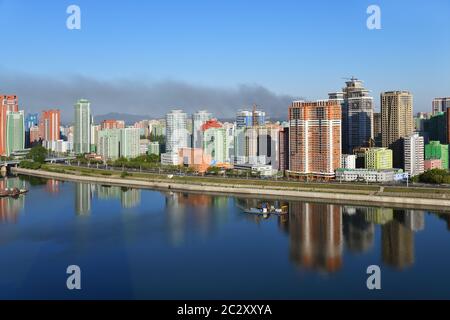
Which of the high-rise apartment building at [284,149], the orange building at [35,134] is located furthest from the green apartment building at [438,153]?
the orange building at [35,134]

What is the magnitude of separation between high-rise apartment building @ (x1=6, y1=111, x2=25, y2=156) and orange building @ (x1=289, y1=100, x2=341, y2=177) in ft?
40.4

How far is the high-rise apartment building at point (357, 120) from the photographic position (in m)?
15.3

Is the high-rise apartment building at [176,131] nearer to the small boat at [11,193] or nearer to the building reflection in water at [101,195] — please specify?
the building reflection in water at [101,195]

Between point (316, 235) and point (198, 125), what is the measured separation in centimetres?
1155

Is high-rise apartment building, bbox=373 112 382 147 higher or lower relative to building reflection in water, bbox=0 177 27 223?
higher

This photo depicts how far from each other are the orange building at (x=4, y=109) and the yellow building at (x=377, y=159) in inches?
553

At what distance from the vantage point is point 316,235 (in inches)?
276

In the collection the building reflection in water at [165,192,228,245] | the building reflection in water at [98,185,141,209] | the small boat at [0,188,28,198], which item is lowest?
the building reflection in water at [165,192,228,245]

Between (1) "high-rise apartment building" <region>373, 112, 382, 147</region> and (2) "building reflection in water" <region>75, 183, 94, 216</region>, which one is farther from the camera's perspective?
(1) "high-rise apartment building" <region>373, 112, 382, 147</region>

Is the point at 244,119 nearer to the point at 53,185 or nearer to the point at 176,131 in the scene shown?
the point at 176,131

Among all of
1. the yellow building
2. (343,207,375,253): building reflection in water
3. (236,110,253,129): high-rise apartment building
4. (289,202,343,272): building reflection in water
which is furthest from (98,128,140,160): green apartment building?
(343,207,375,253): building reflection in water

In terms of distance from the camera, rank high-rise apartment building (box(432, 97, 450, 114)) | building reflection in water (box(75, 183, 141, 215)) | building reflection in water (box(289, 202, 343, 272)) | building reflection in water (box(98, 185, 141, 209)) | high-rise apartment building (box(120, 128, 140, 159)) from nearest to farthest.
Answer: building reflection in water (box(289, 202, 343, 272)), building reflection in water (box(75, 183, 141, 215)), building reflection in water (box(98, 185, 141, 209)), high-rise apartment building (box(120, 128, 140, 159)), high-rise apartment building (box(432, 97, 450, 114))

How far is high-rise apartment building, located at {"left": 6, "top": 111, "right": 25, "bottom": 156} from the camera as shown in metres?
20.3

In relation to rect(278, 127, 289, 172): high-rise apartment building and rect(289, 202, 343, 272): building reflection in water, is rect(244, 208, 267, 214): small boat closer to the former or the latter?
rect(289, 202, 343, 272): building reflection in water
